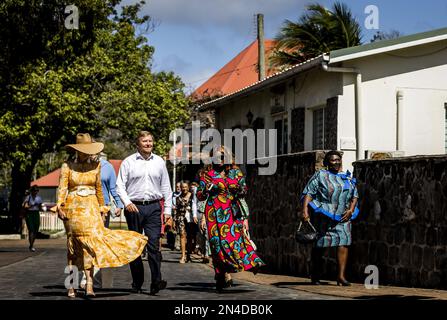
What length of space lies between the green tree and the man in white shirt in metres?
16.0

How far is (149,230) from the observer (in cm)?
1075

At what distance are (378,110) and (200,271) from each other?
5116 millimetres

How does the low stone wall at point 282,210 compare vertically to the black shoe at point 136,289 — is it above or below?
above

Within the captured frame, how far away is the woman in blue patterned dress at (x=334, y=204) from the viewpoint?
40.6 feet

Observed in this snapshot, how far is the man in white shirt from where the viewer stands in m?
10.7

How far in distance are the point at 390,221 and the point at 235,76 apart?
32549mm

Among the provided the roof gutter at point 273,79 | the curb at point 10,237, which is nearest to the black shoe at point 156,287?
the roof gutter at point 273,79

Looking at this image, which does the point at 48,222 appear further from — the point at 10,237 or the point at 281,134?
the point at 281,134

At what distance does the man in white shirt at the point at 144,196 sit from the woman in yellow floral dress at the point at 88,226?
318 millimetres

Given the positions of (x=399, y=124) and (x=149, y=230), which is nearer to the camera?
(x=149, y=230)

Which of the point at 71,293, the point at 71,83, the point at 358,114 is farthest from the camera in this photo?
the point at 71,83

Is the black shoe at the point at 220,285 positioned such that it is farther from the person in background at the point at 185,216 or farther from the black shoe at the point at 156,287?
the person in background at the point at 185,216

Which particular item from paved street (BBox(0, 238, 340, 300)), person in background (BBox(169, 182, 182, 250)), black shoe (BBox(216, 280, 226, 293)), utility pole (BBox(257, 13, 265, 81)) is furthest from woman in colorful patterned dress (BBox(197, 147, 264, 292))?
utility pole (BBox(257, 13, 265, 81))

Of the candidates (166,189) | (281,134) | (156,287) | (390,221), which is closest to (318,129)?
(281,134)
